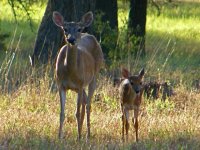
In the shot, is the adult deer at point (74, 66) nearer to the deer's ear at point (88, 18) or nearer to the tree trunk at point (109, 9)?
the deer's ear at point (88, 18)

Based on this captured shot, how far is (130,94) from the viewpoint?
11648 mm

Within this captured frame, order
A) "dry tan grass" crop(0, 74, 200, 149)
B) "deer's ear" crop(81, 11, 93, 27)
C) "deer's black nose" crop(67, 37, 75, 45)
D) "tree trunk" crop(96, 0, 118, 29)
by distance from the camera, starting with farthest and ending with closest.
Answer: "tree trunk" crop(96, 0, 118, 29)
"deer's ear" crop(81, 11, 93, 27)
"deer's black nose" crop(67, 37, 75, 45)
"dry tan grass" crop(0, 74, 200, 149)

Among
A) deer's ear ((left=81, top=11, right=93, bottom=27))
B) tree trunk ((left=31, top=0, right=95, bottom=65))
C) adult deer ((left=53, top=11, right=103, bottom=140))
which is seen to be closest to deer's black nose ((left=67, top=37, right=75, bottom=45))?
adult deer ((left=53, top=11, right=103, bottom=140))

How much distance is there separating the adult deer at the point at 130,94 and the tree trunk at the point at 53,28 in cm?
466

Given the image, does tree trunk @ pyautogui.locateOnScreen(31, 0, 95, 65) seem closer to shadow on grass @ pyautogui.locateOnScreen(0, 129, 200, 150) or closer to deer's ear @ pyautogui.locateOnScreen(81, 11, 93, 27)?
deer's ear @ pyautogui.locateOnScreen(81, 11, 93, 27)

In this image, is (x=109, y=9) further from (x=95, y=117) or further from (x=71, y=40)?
(x=71, y=40)

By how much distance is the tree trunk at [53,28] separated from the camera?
652 inches

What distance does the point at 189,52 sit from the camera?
91.5 feet

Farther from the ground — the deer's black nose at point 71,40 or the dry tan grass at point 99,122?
the deer's black nose at point 71,40

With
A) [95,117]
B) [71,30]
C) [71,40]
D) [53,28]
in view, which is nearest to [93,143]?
[71,40]

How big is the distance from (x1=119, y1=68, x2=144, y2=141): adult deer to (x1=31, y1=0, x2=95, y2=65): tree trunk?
4661 millimetres

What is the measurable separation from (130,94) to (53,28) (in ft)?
21.6

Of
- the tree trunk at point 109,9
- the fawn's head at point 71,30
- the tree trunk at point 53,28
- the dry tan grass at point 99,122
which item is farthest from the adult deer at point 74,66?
the tree trunk at point 109,9

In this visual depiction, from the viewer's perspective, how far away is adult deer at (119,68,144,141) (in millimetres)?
11477
